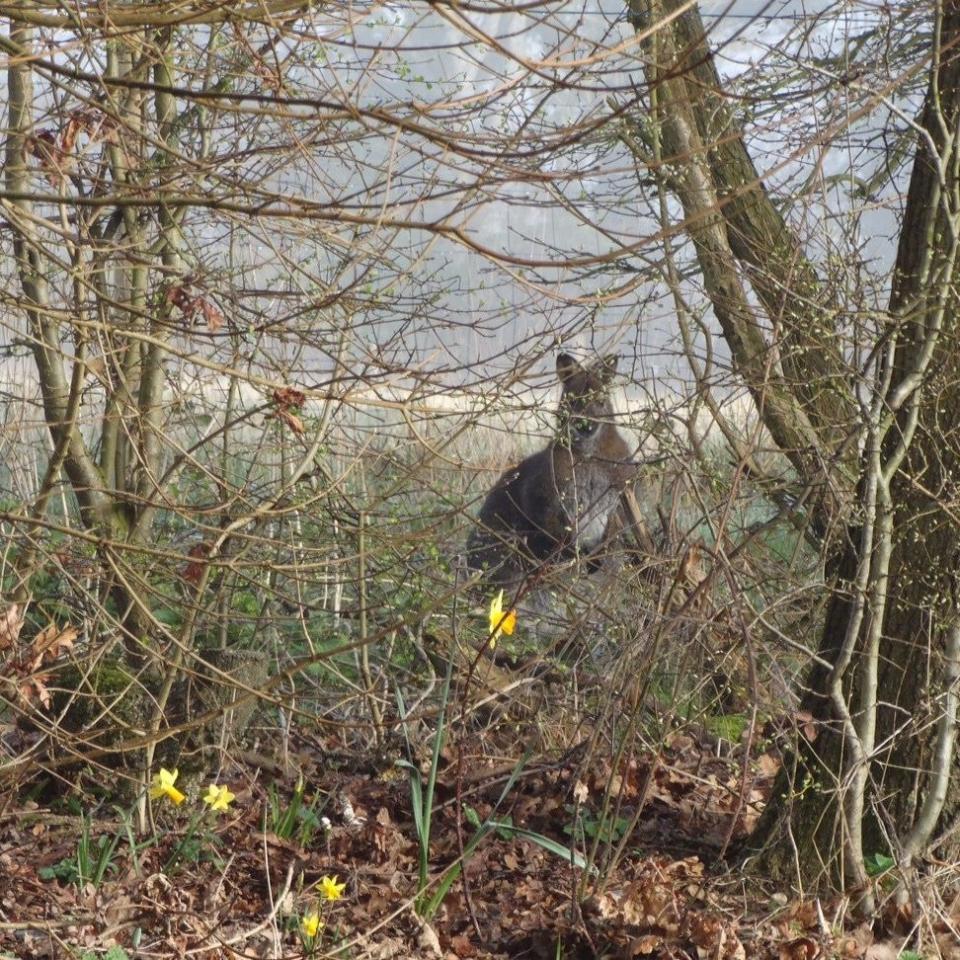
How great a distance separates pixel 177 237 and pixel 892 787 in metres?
4.03

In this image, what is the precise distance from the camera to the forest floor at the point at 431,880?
421cm

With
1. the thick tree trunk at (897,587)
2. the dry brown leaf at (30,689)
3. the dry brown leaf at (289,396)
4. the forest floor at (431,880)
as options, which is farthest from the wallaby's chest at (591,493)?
the dry brown leaf at (289,396)

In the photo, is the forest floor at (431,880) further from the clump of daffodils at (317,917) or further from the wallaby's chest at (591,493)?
the wallaby's chest at (591,493)

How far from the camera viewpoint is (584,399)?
20.4ft

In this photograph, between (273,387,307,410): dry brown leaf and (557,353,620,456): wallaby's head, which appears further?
(557,353,620,456): wallaby's head

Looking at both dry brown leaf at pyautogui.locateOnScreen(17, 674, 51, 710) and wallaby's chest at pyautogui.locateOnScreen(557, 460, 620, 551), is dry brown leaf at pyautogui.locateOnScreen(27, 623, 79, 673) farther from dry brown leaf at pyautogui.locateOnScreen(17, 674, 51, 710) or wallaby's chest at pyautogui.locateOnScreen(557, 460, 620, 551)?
wallaby's chest at pyautogui.locateOnScreen(557, 460, 620, 551)

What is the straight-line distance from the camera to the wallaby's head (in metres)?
5.67

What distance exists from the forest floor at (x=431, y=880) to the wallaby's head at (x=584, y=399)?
156 centimetres

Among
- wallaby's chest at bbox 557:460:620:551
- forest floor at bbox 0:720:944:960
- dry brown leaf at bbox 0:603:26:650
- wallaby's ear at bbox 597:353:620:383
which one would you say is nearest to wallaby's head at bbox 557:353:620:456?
wallaby's ear at bbox 597:353:620:383

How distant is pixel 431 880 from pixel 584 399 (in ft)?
8.62

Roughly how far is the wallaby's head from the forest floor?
156 cm

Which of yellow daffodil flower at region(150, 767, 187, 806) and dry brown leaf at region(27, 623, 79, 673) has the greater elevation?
dry brown leaf at region(27, 623, 79, 673)

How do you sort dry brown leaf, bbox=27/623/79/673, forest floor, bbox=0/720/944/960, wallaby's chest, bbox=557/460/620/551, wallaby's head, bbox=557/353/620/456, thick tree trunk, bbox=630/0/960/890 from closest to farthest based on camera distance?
dry brown leaf, bbox=27/623/79/673 → forest floor, bbox=0/720/944/960 → thick tree trunk, bbox=630/0/960/890 → wallaby's head, bbox=557/353/620/456 → wallaby's chest, bbox=557/460/620/551

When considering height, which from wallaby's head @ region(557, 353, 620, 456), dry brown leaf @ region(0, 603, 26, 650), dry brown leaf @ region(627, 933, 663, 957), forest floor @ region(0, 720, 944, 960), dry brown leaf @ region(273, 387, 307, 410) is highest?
wallaby's head @ region(557, 353, 620, 456)
